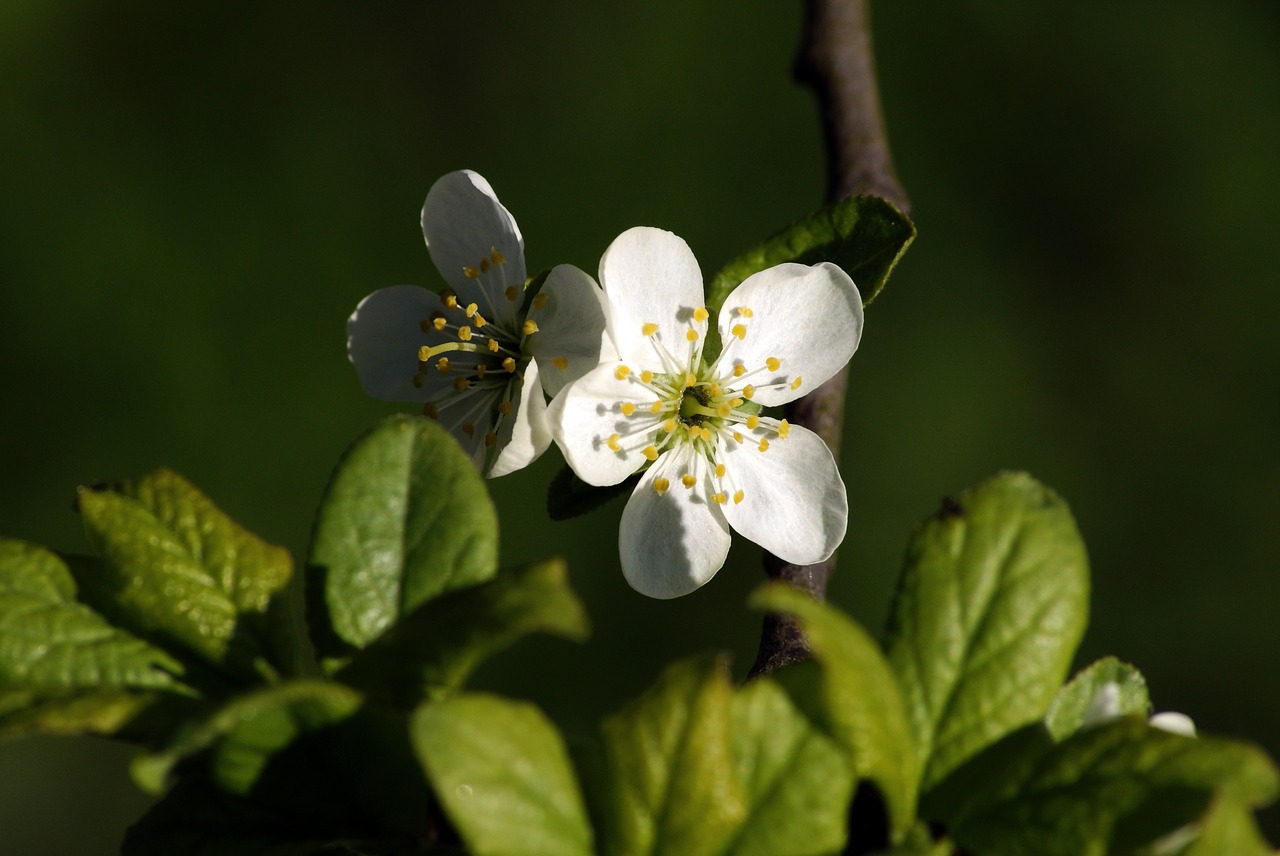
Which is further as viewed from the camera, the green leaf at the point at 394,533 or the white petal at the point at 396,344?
the white petal at the point at 396,344

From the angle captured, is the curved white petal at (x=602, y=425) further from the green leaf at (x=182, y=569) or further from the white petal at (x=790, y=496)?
the green leaf at (x=182, y=569)

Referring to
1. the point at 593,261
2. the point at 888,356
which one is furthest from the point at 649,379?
the point at 888,356

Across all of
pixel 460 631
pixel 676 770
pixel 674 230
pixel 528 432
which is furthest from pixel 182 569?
pixel 674 230

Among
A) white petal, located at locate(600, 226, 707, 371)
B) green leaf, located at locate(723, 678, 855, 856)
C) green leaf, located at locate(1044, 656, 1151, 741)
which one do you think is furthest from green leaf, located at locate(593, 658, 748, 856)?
white petal, located at locate(600, 226, 707, 371)

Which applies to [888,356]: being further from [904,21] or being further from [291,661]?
[291,661]

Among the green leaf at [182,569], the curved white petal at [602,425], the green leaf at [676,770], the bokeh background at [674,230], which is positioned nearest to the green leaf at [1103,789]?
the green leaf at [676,770]

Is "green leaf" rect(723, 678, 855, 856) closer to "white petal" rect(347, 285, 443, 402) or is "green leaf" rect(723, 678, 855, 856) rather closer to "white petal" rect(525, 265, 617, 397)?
"white petal" rect(525, 265, 617, 397)
